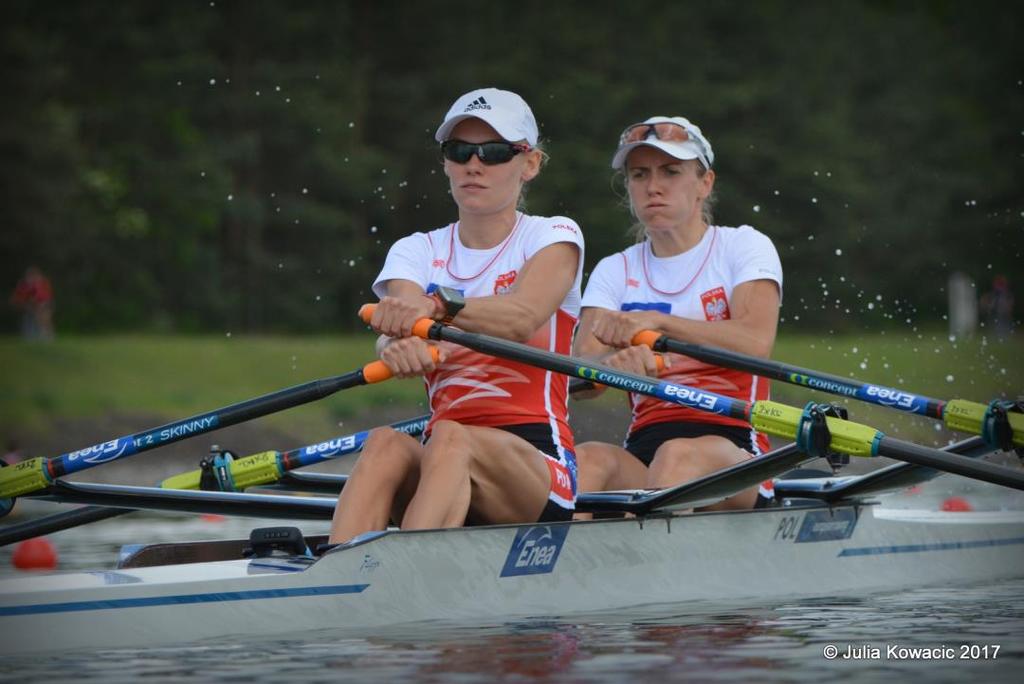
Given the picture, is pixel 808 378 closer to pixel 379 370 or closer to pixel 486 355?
pixel 486 355

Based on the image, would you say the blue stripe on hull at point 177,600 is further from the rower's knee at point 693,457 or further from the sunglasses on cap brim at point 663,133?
the sunglasses on cap brim at point 663,133

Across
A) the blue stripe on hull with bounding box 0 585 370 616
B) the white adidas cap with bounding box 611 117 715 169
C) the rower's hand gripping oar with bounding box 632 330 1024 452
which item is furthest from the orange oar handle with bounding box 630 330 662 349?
the blue stripe on hull with bounding box 0 585 370 616

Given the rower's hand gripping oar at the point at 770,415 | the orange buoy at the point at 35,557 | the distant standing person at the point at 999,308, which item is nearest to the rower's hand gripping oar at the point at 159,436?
the rower's hand gripping oar at the point at 770,415

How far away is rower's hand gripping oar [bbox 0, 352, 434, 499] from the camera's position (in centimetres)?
709

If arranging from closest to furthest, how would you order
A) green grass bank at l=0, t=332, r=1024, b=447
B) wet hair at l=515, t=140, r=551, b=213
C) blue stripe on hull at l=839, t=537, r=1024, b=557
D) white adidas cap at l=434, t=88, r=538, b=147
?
white adidas cap at l=434, t=88, r=538, b=147
wet hair at l=515, t=140, r=551, b=213
blue stripe on hull at l=839, t=537, r=1024, b=557
green grass bank at l=0, t=332, r=1024, b=447

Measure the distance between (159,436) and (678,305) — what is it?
7.43 ft

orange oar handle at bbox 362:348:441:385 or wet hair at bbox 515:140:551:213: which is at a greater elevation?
wet hair at bbox 515:140:551:213

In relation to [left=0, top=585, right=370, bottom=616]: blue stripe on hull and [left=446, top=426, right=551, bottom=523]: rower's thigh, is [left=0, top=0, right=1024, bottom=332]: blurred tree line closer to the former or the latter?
[left=446, top=426, right=551, bottom=523]: rower's thigh

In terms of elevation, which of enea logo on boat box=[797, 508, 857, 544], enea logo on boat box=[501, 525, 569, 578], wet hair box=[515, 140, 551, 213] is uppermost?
wet hair box=[515, 140, 551, 213]

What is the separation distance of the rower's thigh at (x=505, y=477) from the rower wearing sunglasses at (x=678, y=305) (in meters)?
0.96

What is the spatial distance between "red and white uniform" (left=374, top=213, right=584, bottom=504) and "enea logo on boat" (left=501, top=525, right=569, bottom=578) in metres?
0.19

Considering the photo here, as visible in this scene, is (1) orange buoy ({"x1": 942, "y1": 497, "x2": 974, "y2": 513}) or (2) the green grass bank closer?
(1) orange buoy ({"x1": 942, "y1": 497, "x2": 974, "y2": 513})

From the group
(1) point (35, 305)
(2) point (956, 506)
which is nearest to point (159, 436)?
(2) point (956, 506)

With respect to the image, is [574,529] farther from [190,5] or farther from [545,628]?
[190,5]
